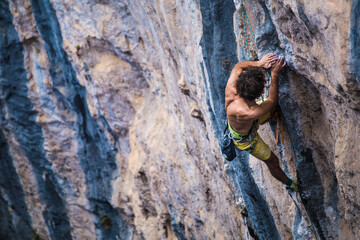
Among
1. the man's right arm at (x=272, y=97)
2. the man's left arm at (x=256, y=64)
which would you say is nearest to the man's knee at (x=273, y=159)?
the man's right arm at (x=272, y=97)

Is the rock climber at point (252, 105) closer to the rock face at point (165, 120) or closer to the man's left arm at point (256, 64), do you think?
the man's left arm at point (256, 64)

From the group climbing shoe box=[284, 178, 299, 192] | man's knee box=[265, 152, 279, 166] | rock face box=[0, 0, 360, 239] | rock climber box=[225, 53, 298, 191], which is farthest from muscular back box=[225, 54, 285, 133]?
climbing shoe box=[284, 178, 299, 192]

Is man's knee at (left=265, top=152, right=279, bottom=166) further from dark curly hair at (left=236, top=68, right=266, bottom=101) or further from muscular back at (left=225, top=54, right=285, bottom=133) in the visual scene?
dark curly hair at (left=236, top=68, right=266, bottom=101)

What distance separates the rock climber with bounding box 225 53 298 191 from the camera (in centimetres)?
369

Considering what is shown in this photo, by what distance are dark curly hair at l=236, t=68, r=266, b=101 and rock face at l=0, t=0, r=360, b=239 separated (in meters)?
0.26

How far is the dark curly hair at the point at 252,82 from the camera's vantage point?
12.0ft

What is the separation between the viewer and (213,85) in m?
4.84

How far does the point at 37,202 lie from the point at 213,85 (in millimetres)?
7750

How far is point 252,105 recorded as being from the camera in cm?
384

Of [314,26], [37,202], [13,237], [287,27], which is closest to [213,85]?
[287,27]

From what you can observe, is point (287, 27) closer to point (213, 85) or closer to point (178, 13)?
point (213, 85)

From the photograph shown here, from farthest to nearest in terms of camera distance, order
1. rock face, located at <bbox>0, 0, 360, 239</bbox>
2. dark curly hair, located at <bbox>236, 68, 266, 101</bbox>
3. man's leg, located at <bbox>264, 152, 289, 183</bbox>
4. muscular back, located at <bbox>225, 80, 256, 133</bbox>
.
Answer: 1. man's leg, located at <bbox>264, 152, 289, 183</bbox>
2. muscular back, located at <bbox>225, 80, 256, 133</bbox>
3. dark curly hair, located at <bbox>236, 68, 266, 101</bbox>
4. rock face, located at <bbox>0, 0, 360, 239</bbox>

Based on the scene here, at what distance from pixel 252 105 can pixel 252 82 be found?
0.27 meters

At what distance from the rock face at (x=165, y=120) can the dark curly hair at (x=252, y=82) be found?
26 cm
